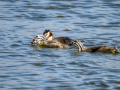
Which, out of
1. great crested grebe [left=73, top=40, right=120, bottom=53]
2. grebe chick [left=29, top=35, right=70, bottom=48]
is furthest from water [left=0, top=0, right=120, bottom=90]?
grebe chick [left=29, top=35, right=70, bottom=48]

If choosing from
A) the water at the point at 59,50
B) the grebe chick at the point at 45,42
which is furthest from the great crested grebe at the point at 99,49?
the grebe chick at the point at 45,42

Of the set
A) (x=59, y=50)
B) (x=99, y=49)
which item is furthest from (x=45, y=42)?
(x=99, y=49)

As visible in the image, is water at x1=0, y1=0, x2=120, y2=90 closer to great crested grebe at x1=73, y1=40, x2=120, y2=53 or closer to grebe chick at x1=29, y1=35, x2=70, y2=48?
great crested grebe at x1=73, y1=40, x2=120, y2=53

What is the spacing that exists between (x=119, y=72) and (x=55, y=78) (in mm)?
1854

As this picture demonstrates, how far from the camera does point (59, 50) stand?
489 inches

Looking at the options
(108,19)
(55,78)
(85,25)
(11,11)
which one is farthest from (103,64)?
(11,11)

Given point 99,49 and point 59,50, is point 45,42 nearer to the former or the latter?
point 59,50

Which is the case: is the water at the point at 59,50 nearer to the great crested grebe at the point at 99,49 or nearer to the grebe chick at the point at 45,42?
the great crested grebe at the point at 99,49

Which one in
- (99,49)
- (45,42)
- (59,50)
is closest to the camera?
(99,49)

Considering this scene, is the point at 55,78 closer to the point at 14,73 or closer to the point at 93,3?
the point at 14,73

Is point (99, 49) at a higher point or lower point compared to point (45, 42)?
lower

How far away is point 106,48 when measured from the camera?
A: 1167 cm

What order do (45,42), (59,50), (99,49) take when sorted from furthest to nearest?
(45,42)
(59,50)
(99,49)

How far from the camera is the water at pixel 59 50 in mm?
8781
